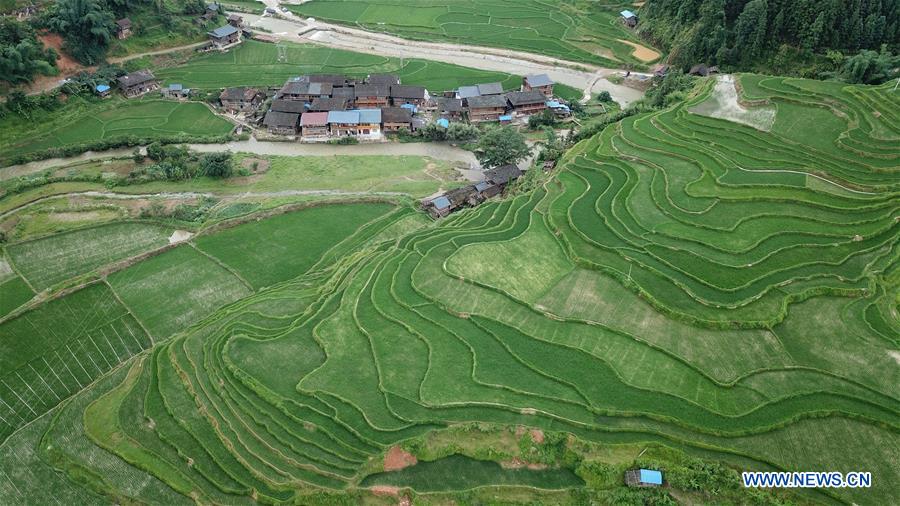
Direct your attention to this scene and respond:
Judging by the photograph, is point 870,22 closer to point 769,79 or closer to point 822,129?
point 769,79

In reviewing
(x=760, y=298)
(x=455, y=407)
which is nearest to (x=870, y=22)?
(x=760, y=298)

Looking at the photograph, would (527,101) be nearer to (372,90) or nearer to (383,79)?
(383,79)

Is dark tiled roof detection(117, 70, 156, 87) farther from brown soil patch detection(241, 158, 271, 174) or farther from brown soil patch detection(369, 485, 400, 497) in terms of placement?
brown soil patch detection(369, 485, 400, 497)

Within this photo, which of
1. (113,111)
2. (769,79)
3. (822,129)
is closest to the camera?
(822,129)

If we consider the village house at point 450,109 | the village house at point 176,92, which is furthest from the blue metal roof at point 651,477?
the village house at point 176,92

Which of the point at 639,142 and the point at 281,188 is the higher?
the point at 639,142

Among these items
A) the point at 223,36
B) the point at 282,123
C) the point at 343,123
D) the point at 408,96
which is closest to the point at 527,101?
the point at 408,96

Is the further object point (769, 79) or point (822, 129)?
point (769, 79)
